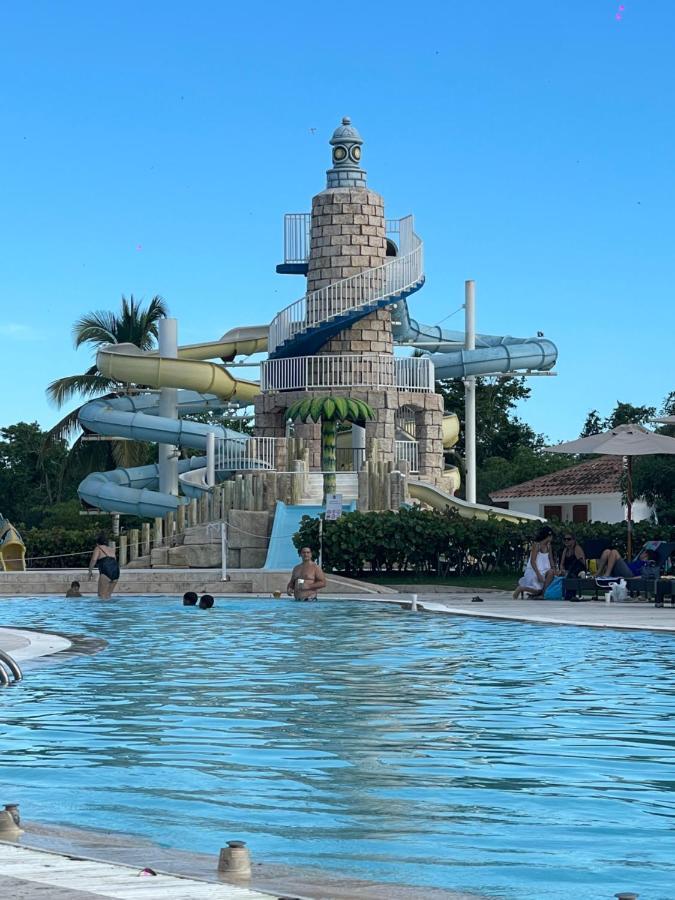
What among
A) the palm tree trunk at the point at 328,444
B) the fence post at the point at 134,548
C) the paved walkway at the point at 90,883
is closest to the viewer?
the paved walkway at the point at 90,883

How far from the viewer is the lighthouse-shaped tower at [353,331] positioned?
146ft

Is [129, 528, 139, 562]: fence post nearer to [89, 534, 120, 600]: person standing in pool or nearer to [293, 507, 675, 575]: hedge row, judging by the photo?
[293, 507, 675, 575]: hedge row

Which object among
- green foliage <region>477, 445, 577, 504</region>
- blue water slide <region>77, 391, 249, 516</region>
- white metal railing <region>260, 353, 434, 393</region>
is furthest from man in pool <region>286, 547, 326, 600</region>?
green foliage <region>477, 445, 577, 504</region>

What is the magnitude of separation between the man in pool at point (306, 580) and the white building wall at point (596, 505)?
3326cm

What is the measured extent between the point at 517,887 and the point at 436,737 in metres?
3.98

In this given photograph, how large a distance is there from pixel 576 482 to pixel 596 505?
1.49 m

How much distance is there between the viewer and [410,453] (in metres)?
46.3

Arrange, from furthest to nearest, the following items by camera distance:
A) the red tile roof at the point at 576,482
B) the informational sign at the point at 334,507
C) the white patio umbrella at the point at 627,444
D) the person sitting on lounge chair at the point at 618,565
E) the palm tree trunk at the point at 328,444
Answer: the red tile roof at the point at 576,482 < the palm tree trunk at the point at 328,444 < the informational sign at the point at 334,507 < the white patio umbrella at the point at 627,444 < the person sitting on lounge chair at the point at 618,565

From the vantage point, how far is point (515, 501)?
6294 cm

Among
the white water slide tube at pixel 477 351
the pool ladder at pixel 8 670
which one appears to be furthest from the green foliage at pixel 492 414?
the pool ladder at pixel 8 670

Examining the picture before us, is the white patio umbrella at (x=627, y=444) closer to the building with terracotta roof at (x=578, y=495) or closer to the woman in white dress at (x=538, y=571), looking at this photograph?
the woman in white dress at (x=538, y=571)

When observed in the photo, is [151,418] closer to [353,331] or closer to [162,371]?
[162,371]

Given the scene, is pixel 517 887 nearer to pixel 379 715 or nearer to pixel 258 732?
pixel 258 732

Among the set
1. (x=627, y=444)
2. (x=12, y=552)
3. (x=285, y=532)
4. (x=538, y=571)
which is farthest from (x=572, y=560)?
(x=12, y=552)
